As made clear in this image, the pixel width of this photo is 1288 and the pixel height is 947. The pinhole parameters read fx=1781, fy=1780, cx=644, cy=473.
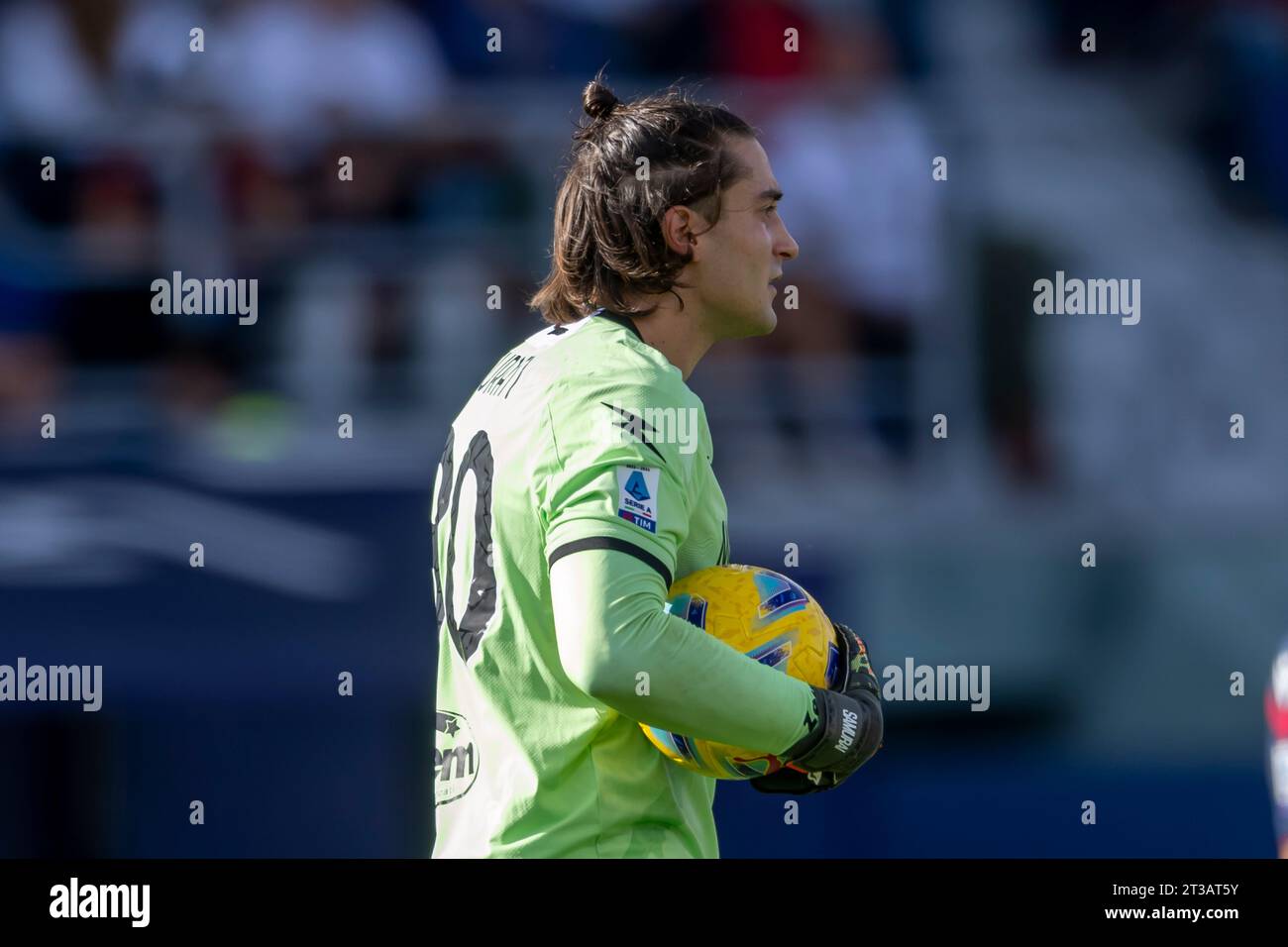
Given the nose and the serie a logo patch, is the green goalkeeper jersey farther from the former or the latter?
the nose

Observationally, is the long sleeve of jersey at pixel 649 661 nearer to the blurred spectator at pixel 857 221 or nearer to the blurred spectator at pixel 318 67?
the blurred spectator at pixel 857 221

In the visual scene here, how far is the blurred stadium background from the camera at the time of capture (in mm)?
6379

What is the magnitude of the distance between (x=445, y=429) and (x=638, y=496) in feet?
14.0

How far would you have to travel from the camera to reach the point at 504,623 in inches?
105

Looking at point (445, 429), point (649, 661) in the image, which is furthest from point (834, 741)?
point (445, 429)

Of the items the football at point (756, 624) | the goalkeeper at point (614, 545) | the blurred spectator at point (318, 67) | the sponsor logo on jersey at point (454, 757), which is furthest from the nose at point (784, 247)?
the blurred spectator at point (318, 67)

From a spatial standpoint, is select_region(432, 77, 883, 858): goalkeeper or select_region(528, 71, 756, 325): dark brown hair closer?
select_region(432, 77, 883, 858): goalkeeper

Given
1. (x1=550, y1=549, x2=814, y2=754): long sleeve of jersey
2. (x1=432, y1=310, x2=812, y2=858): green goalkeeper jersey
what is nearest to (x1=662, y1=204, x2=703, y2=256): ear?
(x1=432, y1=310, x2=812, y2=858): green goalkeeper jersey

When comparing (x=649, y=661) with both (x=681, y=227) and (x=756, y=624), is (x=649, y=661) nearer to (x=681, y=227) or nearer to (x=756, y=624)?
(x=756, y=624)

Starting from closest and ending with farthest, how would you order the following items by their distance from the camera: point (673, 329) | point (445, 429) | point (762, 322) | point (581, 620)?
point (581, 620) < point (673, 329) < point (762, 322) < point (445, 429)

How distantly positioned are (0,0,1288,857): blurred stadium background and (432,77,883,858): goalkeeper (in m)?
3.65

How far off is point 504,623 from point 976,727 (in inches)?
177

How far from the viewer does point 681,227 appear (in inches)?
116
